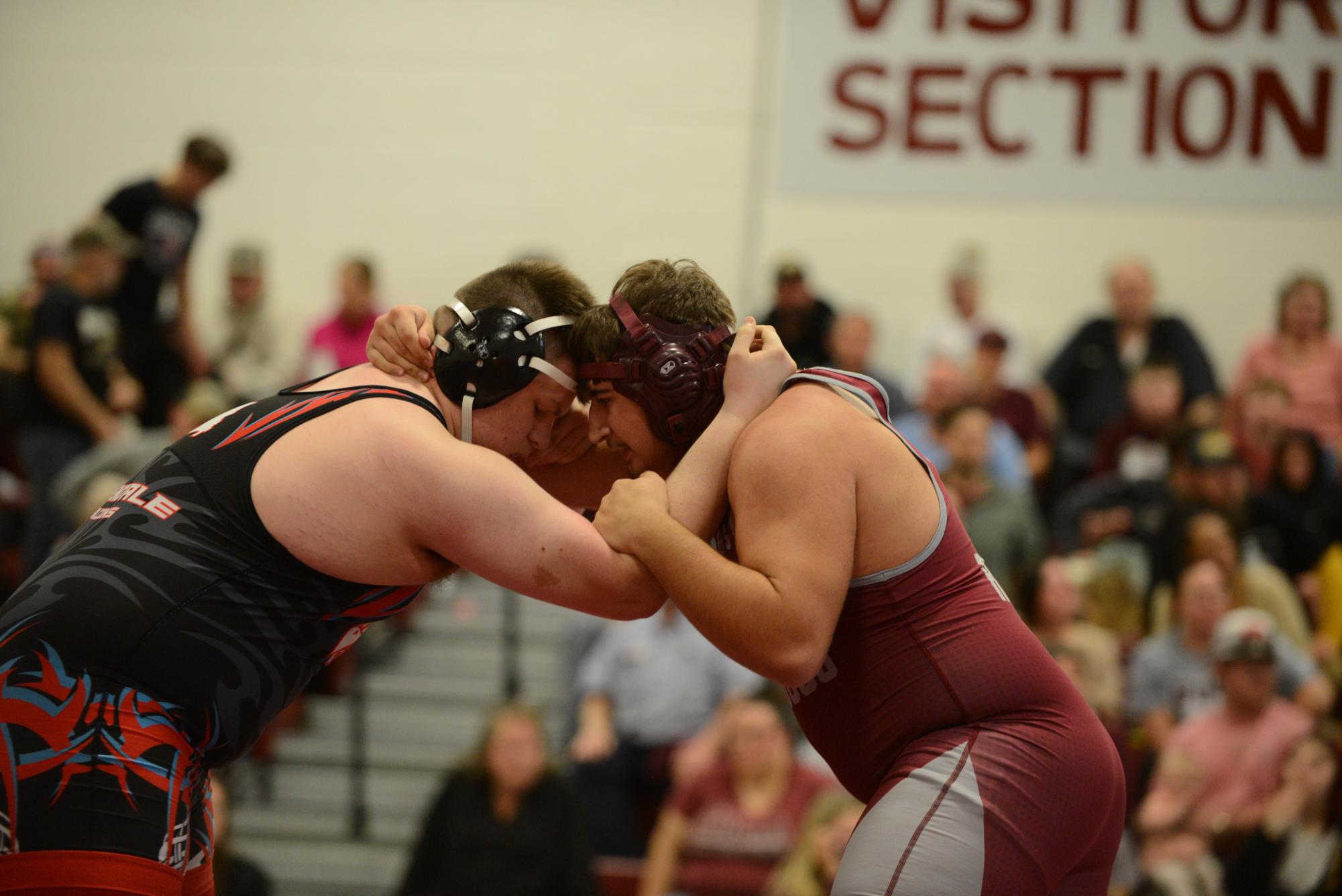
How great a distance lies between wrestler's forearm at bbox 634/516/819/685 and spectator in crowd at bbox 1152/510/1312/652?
15.7 ft

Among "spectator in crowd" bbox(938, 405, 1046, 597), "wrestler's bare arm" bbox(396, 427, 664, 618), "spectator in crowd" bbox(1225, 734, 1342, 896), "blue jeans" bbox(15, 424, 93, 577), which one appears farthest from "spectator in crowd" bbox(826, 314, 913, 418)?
"wrestler's bare arm" bbox(396, 427, 664, 618)

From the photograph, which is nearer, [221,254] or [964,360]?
[964,360]

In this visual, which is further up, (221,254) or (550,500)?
(550,500)

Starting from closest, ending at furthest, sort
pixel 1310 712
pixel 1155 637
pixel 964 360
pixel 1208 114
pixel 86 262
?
pixel 1310 712
pixel 1155 637
pixel 86 262
pixel 964 360
pixel 1208 114

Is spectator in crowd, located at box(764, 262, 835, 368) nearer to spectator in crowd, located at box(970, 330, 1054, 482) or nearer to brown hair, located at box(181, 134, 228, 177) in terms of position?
spectator in crowd, located at box(970, 330, 1054, 482)

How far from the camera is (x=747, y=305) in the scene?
10570mm

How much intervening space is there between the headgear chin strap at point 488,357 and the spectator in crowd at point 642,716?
12.0ft

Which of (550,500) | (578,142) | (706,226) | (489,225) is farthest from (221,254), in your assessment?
(550,500)

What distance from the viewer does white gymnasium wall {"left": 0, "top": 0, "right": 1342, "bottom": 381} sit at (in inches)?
420

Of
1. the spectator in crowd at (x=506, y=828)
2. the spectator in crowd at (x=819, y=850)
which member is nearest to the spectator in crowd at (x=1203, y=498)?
the spectator in crowd at (x=819, y=850)

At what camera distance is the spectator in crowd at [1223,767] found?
18.1 feet

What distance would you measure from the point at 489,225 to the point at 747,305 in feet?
6.90

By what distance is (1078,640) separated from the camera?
634cm

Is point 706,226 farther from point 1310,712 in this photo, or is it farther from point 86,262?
point 1310,712
